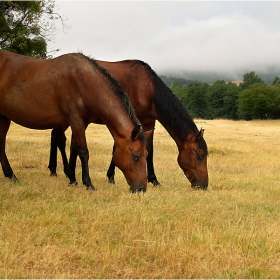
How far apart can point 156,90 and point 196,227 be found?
376 centimetres

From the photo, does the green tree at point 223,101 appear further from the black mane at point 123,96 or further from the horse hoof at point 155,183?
the black mane at point 123,96

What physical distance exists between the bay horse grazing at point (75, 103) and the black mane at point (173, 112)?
1179 millimetres

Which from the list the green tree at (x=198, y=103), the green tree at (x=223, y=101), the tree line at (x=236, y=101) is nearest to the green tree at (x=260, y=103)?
the tree line at (x=236, y=101)

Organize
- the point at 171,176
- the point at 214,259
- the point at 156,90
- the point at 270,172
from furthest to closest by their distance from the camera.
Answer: the point at 270,172
the point at 171,176
the point at 156,90
the point at 214,259

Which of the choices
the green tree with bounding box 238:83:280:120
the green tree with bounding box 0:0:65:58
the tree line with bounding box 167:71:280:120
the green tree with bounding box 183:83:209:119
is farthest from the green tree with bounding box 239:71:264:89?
the green tree with bounding box 0:0:65:58

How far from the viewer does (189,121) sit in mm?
7367

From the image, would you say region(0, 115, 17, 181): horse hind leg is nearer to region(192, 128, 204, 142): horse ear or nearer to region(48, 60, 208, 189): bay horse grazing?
region(48, 60, 208, 189): bay horse grazing

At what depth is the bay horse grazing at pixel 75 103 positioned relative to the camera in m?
6.03

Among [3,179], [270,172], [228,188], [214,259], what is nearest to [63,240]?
[214,259]

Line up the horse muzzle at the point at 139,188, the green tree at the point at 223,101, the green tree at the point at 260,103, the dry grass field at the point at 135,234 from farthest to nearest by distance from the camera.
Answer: the green tree at the point at 223,101
the green tree at the point at 260,103
the horse muzzle at the point at 139,188
the dry grass field at the point at 135,234

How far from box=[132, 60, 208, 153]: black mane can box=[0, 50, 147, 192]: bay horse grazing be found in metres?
1.18

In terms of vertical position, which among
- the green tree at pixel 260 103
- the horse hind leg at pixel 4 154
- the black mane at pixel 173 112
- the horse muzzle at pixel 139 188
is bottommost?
the horse muzzle at pixel 139 188

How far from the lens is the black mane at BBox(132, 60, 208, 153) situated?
23.7 ft

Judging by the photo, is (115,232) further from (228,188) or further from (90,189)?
(228,188)
